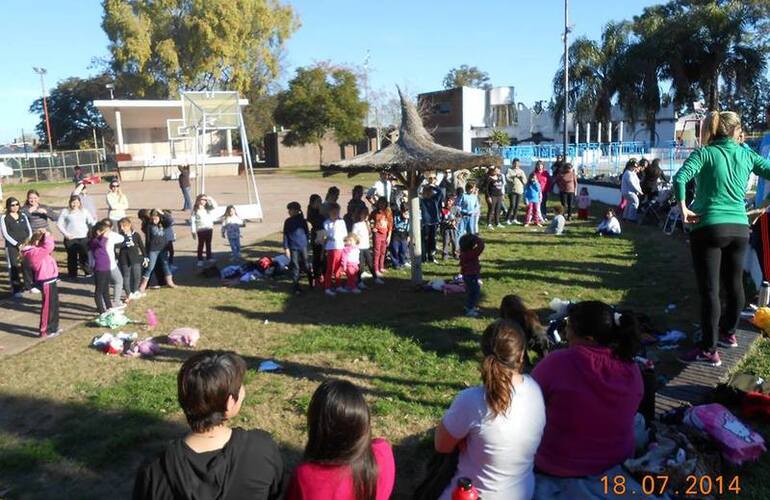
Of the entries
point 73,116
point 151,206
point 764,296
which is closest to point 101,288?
point 764,296

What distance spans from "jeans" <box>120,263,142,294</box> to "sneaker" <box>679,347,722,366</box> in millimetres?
8052

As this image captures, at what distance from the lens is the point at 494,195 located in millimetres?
16469

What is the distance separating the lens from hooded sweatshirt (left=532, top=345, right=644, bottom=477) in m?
3.29

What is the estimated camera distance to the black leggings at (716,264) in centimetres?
475

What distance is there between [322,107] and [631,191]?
96.5 ft

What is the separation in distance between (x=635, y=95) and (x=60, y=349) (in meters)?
39.6

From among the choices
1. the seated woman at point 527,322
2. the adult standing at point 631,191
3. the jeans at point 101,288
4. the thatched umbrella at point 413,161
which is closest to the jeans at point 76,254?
the jeans at point 101,288

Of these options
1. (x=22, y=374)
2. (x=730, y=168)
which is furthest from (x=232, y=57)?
(x=730, y=168)

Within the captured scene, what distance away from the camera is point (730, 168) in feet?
15.6

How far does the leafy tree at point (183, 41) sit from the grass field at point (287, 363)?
39.0 metres

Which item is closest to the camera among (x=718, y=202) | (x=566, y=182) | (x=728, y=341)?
(x=718, y=202)

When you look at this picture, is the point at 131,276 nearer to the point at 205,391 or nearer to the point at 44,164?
the point at 205,391

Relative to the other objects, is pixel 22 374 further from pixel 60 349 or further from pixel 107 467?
pixel 107 467

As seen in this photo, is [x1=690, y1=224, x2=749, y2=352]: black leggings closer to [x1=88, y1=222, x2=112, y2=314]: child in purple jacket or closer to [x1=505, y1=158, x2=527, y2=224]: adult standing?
[x1=88, y1=222, x2=112, y2=314]: child in purple jacket
